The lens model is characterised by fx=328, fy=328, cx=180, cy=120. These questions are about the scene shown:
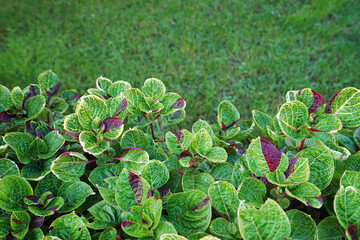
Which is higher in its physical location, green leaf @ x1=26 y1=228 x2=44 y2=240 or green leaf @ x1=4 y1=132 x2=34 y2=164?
green leaf @ x1=4 y1=132 x2=34 y2=164

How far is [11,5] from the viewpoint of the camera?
14.3 ft

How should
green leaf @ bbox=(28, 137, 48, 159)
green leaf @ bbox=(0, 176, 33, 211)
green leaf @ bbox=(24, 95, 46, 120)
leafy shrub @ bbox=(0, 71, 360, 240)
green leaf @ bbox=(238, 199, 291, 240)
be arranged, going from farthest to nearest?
green leaf @ bbox=(24, 95, 46, 120) < green leaf @ bbox=(28, 137, 48, 159) < green leaf @ bbox=(0, 176, 33, 211) < leafy shrub @ bbox=(0, 71, 360, 240) < green leaf @ bbox=(238, 199, 291, 240)

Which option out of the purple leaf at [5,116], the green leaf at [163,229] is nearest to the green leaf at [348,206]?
the green leaf at [163,229]

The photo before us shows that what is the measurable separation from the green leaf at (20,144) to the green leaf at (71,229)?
384 mm

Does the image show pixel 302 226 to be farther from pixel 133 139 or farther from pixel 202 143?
pixel 133 139

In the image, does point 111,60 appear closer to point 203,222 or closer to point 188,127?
point 188,127

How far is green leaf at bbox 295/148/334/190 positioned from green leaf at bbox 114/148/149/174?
0.54m

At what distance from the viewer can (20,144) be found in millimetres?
1248

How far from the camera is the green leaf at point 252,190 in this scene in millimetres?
1030

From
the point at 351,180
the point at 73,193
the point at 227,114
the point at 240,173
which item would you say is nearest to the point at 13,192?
the point at 73,193

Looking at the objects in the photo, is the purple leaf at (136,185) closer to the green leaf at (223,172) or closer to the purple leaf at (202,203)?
the purple leaf at (202,203)

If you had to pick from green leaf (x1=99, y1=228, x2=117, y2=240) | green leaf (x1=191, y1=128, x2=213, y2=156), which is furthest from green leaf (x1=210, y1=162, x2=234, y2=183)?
green leaf (x1=99, y1=228, x2=117, y2=240)

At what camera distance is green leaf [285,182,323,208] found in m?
0.96

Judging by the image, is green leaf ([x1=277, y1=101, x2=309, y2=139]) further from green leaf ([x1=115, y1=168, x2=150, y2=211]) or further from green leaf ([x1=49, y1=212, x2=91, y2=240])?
green leaf ([x1=49, y1=212, x2=91, y2=240])
